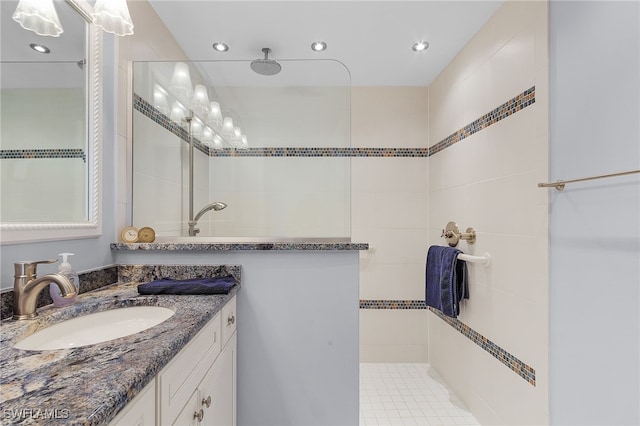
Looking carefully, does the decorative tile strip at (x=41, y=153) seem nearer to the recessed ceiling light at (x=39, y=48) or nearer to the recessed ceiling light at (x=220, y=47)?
the recessed ceiling light at (x=39, y=48)

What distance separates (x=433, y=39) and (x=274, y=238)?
5.32ft

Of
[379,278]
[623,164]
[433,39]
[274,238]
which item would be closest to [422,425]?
[379,278]

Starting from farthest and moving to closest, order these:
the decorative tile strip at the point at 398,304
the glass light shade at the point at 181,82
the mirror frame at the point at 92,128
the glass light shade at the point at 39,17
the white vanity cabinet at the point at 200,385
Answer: the decorative tile strip at the point at 398,304 → the glass light shade at the point at 181,82 → the mirror frame at the point at 92,128 → the glass light shade at the point at 39,17 → the white vanity cabinet at the point at 200,385

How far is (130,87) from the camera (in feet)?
4.99

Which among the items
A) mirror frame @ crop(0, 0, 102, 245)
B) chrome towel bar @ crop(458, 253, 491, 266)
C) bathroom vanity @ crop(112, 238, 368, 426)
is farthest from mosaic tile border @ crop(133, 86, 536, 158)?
chrome towel bar @ crop(458, 253, 491, 266)

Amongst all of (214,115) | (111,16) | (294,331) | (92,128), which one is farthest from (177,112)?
(294,331)

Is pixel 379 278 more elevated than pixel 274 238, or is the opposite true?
pixel 274 238

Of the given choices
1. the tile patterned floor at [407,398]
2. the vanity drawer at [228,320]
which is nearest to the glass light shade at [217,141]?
the vanity drawer at [228,320]

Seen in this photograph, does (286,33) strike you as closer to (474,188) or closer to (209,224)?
(209,224)

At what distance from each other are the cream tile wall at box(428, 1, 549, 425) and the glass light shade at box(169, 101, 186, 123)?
1.79m

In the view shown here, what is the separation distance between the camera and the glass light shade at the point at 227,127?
1.81 metres

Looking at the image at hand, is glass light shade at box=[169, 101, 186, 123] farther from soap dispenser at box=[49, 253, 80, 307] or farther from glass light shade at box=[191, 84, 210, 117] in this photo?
soap dispenser at box=[49, 253, 80, 307]

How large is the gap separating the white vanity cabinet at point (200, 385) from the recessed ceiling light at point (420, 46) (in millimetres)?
1926

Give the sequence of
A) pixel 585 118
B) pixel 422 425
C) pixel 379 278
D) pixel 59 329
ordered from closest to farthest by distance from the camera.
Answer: pixel 59 329 → pixel 585 118 → pixel 422 425 → pixel 379 278
